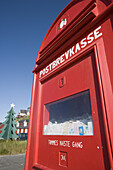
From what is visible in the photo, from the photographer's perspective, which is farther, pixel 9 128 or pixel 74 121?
pixel 9 128

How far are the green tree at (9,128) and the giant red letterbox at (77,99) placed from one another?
7.76 m

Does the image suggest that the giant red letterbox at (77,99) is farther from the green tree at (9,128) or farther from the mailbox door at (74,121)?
the green tree at (9,128)

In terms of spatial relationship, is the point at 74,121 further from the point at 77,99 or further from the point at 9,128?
the point at 9,128

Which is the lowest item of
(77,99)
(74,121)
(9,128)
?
(9,128)

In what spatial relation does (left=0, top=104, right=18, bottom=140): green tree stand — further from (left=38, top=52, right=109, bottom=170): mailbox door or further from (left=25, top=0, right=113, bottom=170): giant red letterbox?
(left=38, top=52, right=109, bottom=170): mailbox door

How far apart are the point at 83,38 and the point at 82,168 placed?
4.05 feet

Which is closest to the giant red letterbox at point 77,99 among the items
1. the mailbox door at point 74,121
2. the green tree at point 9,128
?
the mailbox door at point 74,121

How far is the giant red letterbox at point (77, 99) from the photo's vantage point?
88 cm

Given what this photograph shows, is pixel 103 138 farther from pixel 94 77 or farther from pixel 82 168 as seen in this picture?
pixel 94 77

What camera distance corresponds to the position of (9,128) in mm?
8297

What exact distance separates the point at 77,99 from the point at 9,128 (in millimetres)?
8479

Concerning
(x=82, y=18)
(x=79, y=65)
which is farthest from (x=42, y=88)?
(x=82, y=18)

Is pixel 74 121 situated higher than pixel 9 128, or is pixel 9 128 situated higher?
pixel 74 121

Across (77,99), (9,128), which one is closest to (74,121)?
(77,99)
